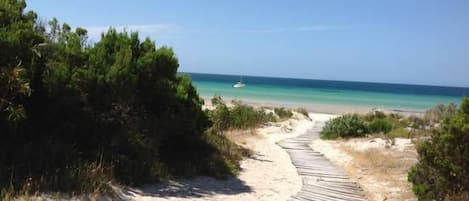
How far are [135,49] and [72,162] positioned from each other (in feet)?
9.98

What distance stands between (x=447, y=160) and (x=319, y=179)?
3.34m

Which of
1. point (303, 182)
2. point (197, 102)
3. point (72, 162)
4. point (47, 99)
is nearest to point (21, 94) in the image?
point (47, 99)

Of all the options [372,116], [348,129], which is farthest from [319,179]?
[372,116]

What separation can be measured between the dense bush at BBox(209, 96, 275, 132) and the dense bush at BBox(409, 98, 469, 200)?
10.2 m

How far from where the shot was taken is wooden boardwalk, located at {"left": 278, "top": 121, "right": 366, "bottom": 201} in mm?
8961

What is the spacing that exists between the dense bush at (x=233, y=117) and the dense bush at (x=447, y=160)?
10.2 metres

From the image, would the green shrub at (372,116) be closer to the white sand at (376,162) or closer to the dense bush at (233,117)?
the dense bush at (233,117)

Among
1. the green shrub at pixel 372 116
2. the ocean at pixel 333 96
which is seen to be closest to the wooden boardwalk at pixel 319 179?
the ocean at pixel 333 96

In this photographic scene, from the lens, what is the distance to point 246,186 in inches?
380

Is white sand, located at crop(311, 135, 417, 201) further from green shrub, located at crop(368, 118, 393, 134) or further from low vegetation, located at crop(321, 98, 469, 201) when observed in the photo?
green shrub, located at crop(368, 118, 393, 134)

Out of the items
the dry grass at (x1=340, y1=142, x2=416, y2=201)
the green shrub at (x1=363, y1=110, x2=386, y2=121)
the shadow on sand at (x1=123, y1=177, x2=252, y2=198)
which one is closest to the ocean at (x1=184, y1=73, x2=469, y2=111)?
the green shrub at (x1=363, y1=110, x2=386, y2=121)

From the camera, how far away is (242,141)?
15961 millimetres

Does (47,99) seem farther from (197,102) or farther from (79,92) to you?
(197,102)

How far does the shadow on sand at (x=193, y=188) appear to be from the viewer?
8281 mm
